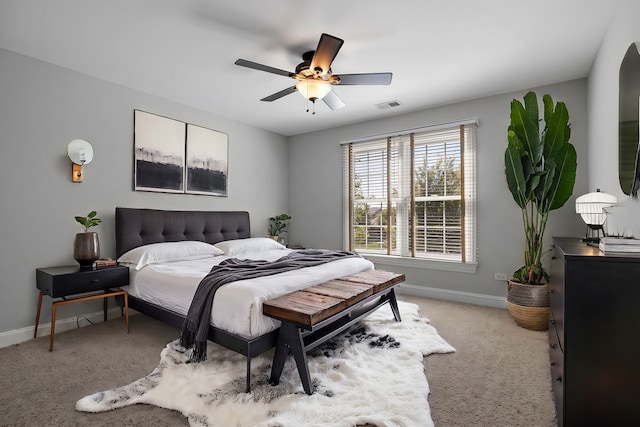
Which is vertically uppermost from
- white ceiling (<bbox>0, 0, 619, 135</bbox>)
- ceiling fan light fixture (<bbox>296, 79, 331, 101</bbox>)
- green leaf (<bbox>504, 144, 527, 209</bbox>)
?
white ceiling (<bbox>0, 0, 619, 135</bbox>)

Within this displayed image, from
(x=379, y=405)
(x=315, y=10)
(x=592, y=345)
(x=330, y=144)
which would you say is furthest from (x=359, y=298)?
(x=330, y=144)

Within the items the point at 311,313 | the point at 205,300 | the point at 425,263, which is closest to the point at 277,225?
the point at 425,263

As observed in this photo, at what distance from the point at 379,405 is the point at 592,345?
1.08 meters

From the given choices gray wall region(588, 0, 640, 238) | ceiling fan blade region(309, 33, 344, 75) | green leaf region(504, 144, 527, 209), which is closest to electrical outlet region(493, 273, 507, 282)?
green leaf region(504, 144, 527, 209)

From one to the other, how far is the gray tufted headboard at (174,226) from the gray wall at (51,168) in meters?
0.18

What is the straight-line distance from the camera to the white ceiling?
218cm

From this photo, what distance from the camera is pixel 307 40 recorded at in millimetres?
2572

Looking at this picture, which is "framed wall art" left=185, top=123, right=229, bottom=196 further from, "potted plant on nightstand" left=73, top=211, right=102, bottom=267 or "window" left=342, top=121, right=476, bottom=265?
"window" left=342, top=121, right=476, bottom=265

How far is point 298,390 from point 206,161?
3.37 metres

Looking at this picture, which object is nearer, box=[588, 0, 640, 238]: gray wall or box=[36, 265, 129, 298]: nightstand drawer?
box=[588, 0, 640, 238]: gray wall

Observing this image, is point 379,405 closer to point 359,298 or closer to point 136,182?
point 359,298

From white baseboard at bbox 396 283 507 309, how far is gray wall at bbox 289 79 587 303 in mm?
37

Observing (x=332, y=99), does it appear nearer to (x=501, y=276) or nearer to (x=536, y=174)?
(x=536, y=174)

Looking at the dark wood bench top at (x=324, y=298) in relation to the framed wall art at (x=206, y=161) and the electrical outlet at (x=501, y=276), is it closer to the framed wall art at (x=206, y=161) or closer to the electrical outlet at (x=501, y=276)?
the electrical outlet at (x=501, y=276)
